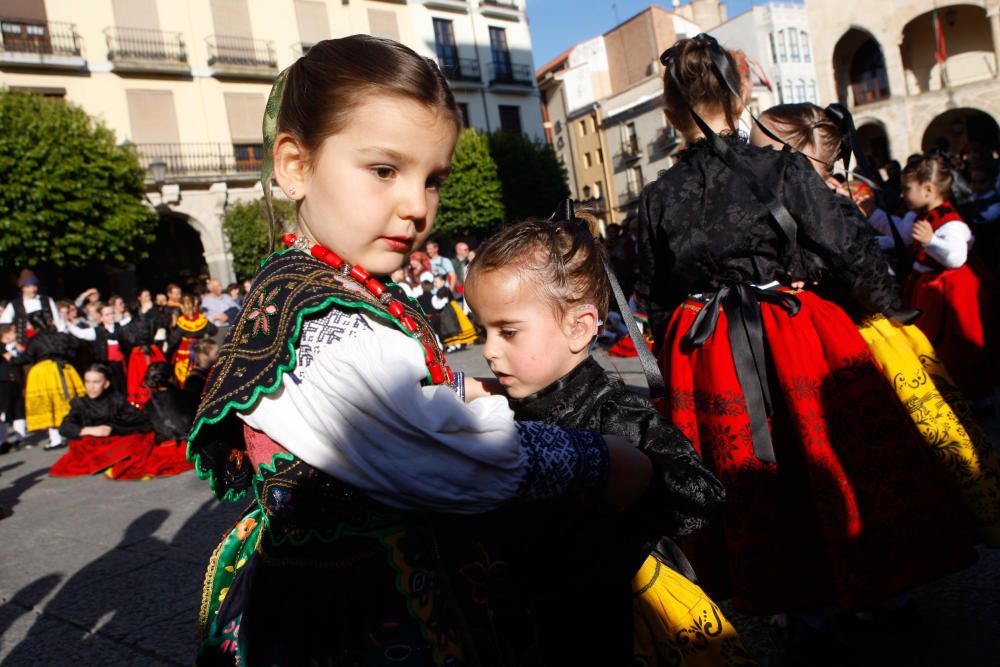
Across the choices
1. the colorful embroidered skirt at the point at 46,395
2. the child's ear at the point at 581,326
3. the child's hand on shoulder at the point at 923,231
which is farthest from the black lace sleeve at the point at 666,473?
the colorful embroidered skirt at the point at 46,395

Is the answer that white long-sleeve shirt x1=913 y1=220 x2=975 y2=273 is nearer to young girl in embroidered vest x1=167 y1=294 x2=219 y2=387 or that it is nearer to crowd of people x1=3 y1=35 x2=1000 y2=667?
crowd of people x1=3 y1=35 x2=1000 y2=667

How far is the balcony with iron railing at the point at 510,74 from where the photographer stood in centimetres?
3383

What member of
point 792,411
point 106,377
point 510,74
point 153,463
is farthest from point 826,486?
point 510,74

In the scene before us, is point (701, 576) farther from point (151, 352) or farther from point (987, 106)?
point (987, 106)

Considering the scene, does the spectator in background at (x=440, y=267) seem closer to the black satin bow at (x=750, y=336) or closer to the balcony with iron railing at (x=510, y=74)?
the black satin bow at (x=750, y=336)

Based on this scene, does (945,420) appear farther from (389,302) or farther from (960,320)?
(960,320)

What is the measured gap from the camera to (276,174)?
139 cm

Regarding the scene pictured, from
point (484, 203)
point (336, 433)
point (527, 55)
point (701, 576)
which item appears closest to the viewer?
point (336, 433)

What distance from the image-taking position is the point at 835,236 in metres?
2.65

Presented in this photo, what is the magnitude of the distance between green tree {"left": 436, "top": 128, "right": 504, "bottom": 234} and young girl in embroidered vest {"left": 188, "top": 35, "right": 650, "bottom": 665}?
28.1 metres

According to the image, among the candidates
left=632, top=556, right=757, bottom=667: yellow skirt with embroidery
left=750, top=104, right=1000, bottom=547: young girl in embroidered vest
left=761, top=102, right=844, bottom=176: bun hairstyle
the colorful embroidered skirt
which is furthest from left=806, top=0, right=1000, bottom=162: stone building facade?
left=632, top=556, right=757, bottom=667: yellow skirt with embroidery

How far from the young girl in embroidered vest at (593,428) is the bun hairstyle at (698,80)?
4.37 feet

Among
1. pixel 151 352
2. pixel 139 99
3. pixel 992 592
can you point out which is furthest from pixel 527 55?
pixel 992 592

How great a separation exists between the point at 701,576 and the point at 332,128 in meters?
2.09
